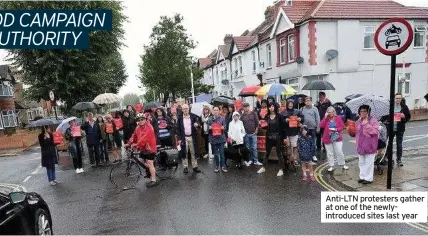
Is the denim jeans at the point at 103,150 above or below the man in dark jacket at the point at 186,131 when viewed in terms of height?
below

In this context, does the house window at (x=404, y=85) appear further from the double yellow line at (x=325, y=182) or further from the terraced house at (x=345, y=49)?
the double yellow line at (x=325, y=182)

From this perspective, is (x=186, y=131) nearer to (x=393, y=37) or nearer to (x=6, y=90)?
(x=393, y=37)

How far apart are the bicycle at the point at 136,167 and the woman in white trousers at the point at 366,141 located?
15.7 ft

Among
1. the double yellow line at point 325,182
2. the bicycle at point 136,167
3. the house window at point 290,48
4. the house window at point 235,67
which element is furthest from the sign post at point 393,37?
the house window at point 235,67

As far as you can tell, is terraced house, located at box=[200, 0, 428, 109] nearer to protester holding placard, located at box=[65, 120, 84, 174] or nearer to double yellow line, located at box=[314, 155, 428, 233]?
double yellow line, located at box=[314, 155, 428, 233]

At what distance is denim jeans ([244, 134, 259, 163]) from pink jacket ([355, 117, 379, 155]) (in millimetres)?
3261

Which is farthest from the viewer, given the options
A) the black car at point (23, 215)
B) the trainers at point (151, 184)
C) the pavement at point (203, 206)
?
the trainers at point (151, 184)

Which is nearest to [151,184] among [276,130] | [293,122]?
[276,130]

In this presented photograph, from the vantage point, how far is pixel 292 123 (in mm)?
8469

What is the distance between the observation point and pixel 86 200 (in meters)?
7.38

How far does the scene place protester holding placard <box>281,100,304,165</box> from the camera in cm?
844

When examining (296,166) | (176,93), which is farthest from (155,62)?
(296,166)

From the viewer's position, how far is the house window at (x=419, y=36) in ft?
69.2

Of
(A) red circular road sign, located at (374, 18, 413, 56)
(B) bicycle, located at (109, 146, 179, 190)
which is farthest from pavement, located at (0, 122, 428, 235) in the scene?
(A) red circular road sign, located at (374, 18, 413, 56)
